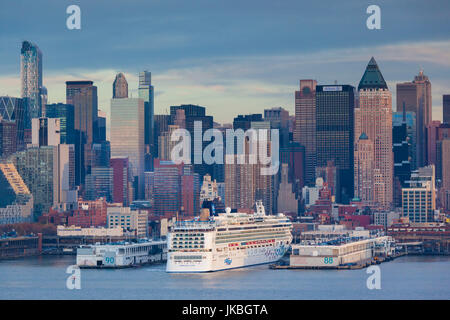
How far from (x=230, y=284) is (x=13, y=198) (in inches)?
2373

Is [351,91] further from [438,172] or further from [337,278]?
[337,278]

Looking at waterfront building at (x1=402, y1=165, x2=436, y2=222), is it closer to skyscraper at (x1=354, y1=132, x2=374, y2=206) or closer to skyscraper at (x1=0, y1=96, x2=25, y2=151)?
skyscraper at (x1=354, y1=132, x2=374, y2=206)

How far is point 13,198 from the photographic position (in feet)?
309

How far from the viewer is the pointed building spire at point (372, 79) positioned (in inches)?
4638

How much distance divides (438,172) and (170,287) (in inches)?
2708

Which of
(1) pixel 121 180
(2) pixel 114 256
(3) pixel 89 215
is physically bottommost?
(2) pixel 114 256

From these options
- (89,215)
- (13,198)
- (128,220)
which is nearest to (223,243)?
(128,220)

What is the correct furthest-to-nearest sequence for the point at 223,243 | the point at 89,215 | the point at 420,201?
the point at 89,215
the point at 420,201
the point at 223,243

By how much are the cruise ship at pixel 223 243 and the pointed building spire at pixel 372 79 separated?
68.5m

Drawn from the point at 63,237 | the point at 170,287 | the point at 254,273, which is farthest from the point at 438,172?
the point at 170,287

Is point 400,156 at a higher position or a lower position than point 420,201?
higher

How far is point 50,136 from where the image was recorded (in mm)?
107875

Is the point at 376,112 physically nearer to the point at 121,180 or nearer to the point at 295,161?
the point at 295,161

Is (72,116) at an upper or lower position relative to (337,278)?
upper
